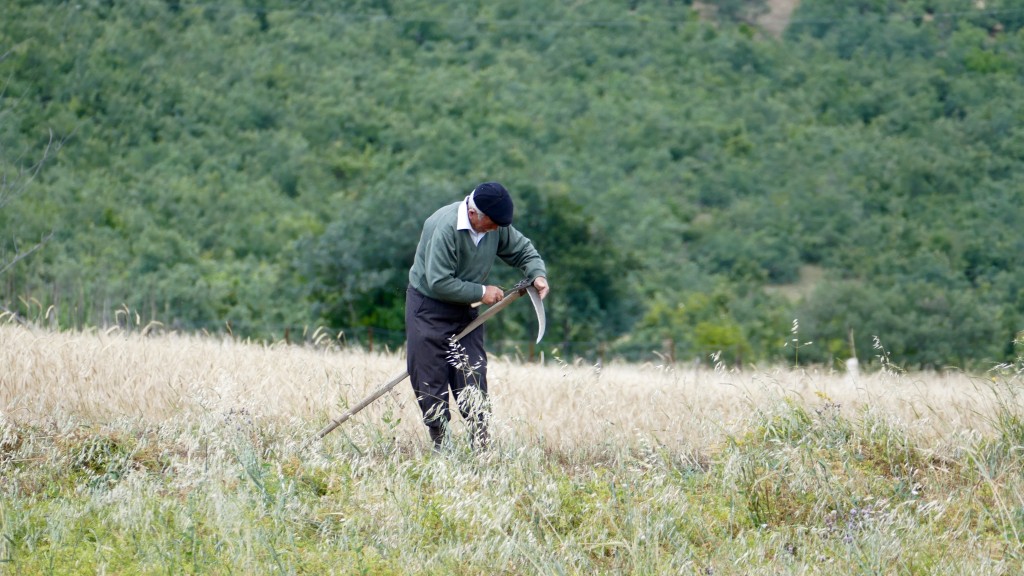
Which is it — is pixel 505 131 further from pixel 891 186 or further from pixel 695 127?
pixel 891 186

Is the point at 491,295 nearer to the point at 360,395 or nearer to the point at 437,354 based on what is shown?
the point at 437,354

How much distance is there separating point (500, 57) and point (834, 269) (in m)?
27.8

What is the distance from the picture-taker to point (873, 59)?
229ft

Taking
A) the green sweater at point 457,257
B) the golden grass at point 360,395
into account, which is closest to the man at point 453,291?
the green sweater at point 457,257

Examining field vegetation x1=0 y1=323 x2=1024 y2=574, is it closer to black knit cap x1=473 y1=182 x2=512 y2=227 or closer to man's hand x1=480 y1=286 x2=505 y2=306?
man's hand x1=480 y1=286 x2=505 y2=306

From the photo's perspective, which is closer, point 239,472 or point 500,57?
point 239,472

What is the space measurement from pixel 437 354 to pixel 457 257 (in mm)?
557

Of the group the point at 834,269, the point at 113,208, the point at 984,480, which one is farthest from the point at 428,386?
the point at 834,269

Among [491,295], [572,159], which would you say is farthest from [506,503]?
[572,159]

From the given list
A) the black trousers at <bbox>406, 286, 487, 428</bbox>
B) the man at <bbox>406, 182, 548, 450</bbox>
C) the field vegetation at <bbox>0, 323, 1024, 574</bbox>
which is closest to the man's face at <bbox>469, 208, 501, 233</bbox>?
the man at <bbox>406, 182, 548, 450</bbox>

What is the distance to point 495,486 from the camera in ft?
18.4

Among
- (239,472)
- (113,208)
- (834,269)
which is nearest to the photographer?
(239,472)

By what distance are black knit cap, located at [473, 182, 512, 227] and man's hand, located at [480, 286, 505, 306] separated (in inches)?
14.5

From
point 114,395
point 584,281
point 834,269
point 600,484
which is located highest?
point 600,484
